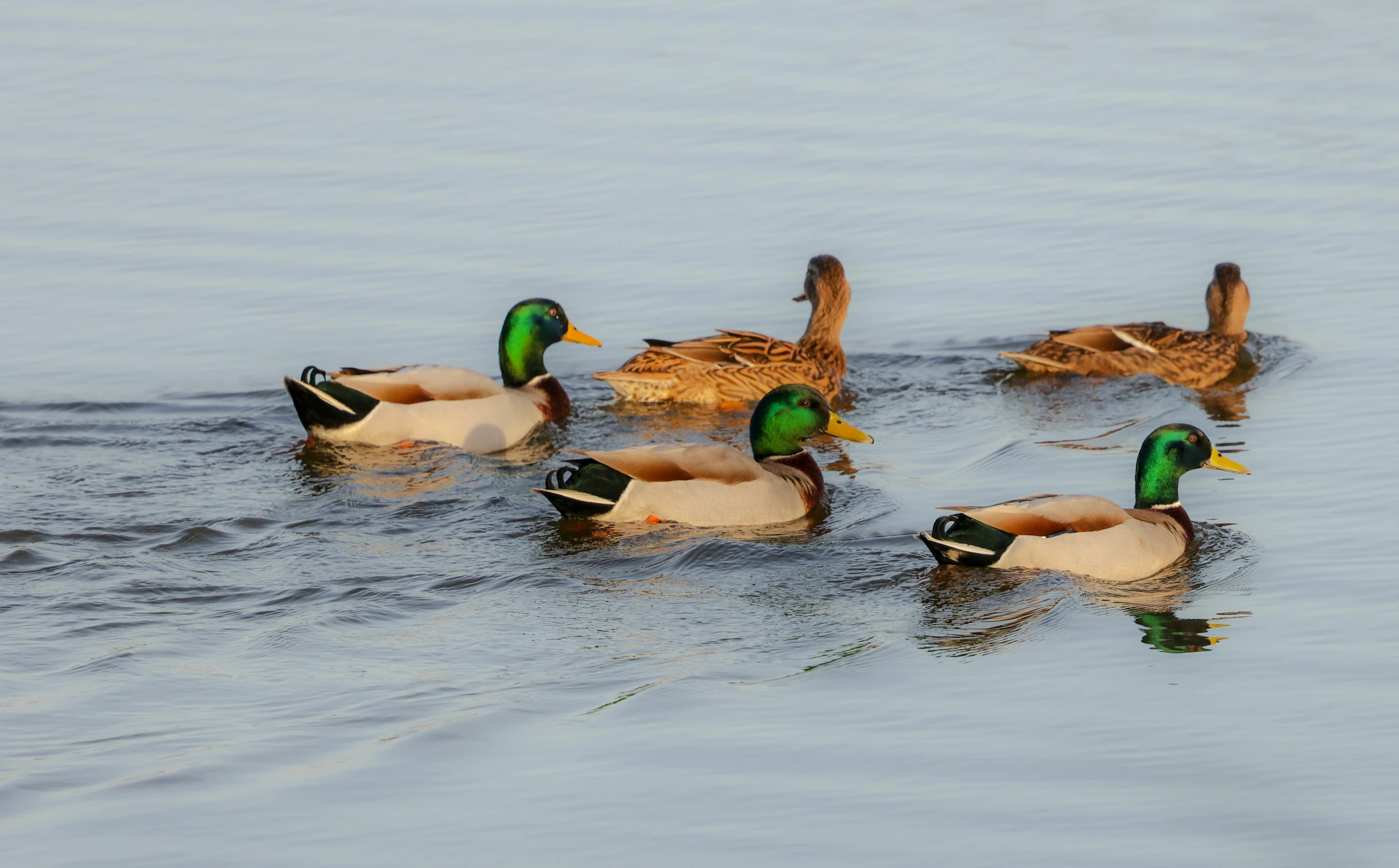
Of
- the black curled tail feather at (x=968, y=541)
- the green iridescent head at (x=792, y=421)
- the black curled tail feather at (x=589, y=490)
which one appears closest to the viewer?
the black curled tail feather at (x=968, y=541)

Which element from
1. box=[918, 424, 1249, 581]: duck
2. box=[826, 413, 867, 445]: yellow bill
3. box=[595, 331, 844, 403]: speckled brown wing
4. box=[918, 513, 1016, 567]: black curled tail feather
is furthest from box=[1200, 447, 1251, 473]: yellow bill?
box=[595, 331, 844, 403]: speckled brown wing

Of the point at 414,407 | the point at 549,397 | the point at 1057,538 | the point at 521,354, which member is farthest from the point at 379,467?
the point at 1057,538

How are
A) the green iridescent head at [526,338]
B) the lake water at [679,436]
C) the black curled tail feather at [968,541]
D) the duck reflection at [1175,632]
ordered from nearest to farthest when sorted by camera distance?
the lake water at [679,436] < the duck reflection at [1175,632] < the black curled tail feather at [968,541] < the green iridescent head at [526,338]

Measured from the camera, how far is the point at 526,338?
12.2 m

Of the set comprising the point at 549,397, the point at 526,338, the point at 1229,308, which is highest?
the point at 526,338

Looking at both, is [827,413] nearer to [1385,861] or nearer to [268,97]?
[1385,861]

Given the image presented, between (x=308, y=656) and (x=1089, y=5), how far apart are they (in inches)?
680

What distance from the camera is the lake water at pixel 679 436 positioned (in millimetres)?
5938

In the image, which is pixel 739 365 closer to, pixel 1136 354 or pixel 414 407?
pixel 414 407

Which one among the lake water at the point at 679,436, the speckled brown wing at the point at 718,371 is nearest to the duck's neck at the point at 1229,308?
the lake water at the point at 679,436

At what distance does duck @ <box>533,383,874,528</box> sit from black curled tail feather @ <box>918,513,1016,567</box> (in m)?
1.47

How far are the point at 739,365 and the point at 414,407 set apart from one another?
2213 millimetres

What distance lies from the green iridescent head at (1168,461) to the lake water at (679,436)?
0.35 m

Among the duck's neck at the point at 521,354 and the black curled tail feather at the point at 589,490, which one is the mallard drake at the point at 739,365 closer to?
the duck's neck at the point at 521,354
